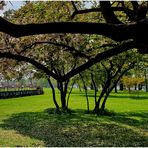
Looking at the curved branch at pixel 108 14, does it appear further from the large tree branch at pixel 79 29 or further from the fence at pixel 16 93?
the fence at pixel 16 93

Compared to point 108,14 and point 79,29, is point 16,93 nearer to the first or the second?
point 108,14

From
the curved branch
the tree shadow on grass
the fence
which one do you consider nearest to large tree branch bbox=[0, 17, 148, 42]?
the curved branch

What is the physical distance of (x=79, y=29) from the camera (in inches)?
328

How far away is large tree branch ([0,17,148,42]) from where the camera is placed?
814cm

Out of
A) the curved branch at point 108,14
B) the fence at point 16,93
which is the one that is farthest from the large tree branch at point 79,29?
the fence at point 16,93

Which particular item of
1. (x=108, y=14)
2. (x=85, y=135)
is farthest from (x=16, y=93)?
(x=108, y=14)

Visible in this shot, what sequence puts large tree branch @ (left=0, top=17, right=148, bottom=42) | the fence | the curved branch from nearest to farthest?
large tree branch @ (left=0, top=17, right=148, bottom=42) → the curved branch → the fence

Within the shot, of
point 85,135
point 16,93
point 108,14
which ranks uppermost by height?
point 108,14

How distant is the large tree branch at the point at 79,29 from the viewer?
26.7 ft

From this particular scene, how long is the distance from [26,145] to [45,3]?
8.01m

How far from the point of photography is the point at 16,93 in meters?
92.6

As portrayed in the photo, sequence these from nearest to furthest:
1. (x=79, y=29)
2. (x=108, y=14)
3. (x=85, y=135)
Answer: (x=79, y=29), (x=108, y=14), (x=85, y=135)

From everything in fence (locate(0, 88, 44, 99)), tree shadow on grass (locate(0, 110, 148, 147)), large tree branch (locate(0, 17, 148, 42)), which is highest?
large tree branch (locate(0, 17, 148, 42))

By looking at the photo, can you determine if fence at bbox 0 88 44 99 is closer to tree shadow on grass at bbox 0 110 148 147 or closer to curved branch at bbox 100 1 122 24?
tree shadow on grass at bbox 0 110 148 147
